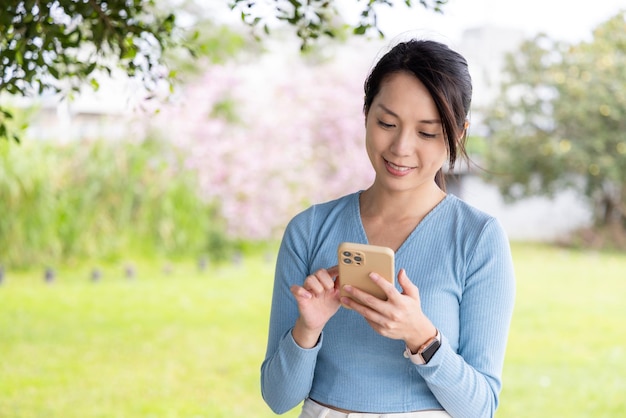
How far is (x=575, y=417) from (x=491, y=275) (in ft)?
10.9

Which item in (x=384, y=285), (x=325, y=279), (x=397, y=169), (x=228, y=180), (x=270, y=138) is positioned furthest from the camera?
(x=270, y=138)

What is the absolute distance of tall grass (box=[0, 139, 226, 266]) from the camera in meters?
7.59

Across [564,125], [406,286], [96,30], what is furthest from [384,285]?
[564,125]

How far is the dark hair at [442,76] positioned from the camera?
5.17ft

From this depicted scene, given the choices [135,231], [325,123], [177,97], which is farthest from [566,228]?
[177,97]

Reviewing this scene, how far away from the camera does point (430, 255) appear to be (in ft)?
5.37

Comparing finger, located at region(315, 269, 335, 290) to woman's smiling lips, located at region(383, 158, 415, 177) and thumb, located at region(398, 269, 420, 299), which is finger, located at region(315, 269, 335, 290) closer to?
thumb, located at region(398, 269, 420, 299)

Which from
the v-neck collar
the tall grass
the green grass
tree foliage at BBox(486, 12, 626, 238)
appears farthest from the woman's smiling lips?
tree foliage at BBox(486, 12, 626, 238)

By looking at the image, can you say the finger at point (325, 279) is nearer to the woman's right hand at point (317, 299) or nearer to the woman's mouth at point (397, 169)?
the woman's right hand at point (317, 299)

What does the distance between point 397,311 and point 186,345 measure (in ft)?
14.5

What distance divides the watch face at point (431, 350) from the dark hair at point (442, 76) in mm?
382

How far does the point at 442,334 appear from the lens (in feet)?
5.10

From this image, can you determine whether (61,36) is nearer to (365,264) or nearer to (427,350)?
(365,264)

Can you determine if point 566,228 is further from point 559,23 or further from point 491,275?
point 491,275
